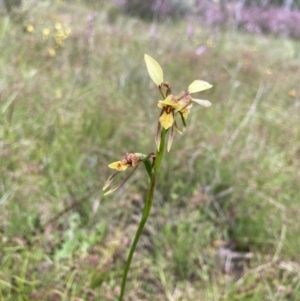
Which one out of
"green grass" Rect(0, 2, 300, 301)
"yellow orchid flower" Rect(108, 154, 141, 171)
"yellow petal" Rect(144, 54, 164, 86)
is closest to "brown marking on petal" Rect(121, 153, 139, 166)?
"yellow orchid flower" Rect(108, 154, 141, 171)

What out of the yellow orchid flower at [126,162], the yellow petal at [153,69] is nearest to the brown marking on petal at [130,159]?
the yellow orchid flower at [126,162]

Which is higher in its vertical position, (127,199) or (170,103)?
(170,103)

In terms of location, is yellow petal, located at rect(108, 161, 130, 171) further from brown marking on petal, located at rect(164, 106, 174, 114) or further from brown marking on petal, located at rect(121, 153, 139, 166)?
brown marking on petal, located at rect(164, 106, 174, 114)

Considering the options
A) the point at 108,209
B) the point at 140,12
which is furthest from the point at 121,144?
the point at 140,12

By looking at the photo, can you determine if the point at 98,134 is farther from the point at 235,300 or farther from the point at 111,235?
the point at 235,300

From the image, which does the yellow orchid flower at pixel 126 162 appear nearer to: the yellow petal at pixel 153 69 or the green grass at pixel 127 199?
the yellow petal at pixel 153 69

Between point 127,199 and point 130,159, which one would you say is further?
point 127,199

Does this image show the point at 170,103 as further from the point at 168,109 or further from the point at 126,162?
the point at 126,162

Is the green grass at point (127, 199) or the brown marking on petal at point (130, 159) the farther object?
the green grass at point (127, 199)

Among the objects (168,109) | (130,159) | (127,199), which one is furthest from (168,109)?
(127,199)
